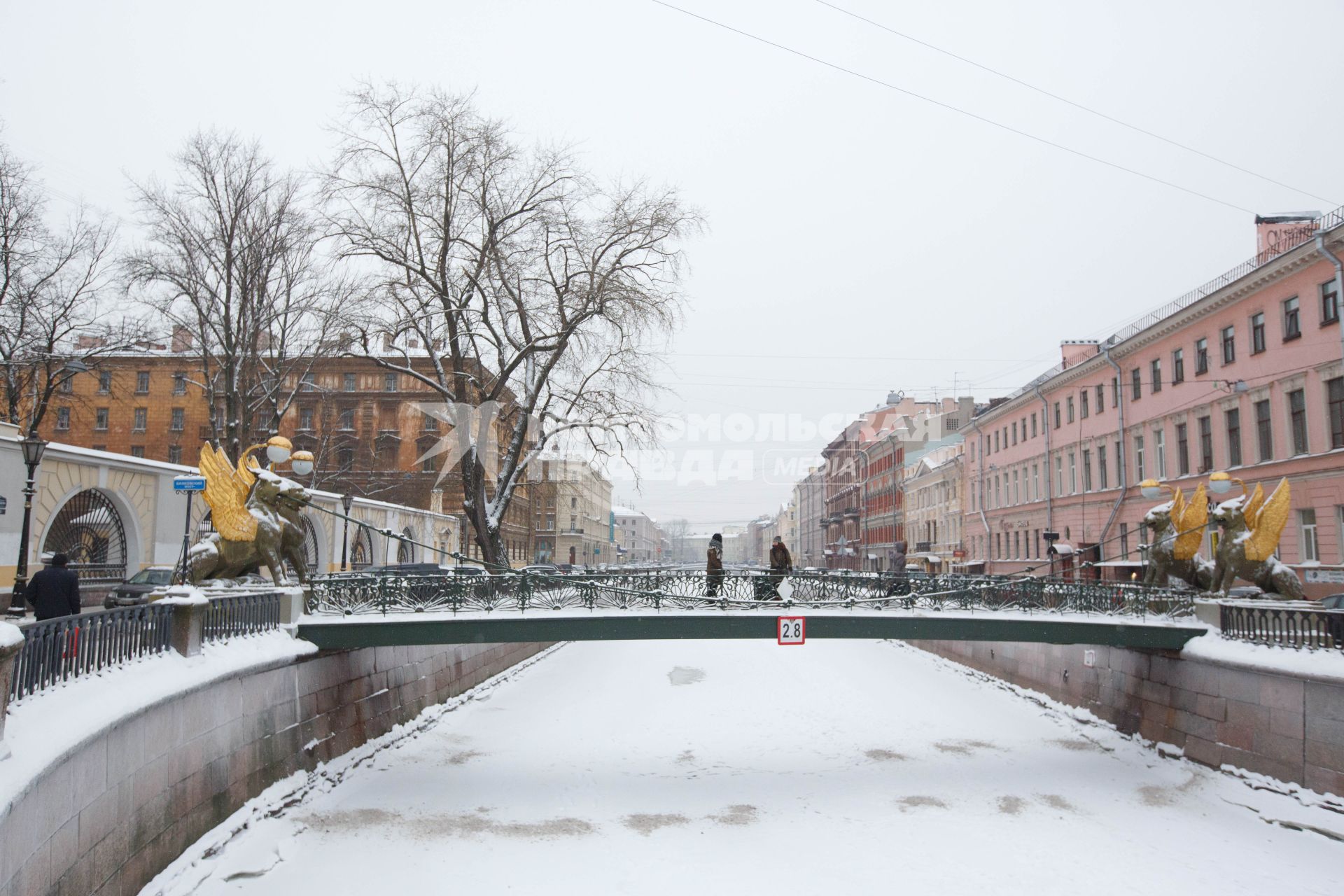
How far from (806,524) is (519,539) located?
66878 millimetres

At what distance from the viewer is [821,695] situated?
27.0 m

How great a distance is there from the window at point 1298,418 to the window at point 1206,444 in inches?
145

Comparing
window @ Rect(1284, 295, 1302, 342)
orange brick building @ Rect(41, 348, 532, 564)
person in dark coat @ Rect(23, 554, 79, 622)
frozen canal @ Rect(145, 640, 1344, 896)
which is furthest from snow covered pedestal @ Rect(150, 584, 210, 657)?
orange brick building @ Rect(41, 348, 532, 564)

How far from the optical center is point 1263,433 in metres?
27.7

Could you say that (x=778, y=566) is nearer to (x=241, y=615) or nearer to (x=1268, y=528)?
(x=1268, y=528)

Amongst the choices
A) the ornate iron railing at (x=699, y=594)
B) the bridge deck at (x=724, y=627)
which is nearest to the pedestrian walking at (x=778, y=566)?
the ornate iron railing at (x=699, y=594)

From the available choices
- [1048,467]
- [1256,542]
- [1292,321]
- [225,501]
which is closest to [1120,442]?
[1048,467]

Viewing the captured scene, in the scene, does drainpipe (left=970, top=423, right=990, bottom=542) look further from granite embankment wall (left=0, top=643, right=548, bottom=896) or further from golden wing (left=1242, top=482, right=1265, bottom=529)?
granite embankment wall (left=0, top=643, right=548, bottom=896)

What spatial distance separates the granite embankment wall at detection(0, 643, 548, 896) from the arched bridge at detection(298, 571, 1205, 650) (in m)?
1.39

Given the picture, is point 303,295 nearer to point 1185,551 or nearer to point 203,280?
point 203,280

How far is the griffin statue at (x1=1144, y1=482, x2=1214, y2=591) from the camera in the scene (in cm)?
1730

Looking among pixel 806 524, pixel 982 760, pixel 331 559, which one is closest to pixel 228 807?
pixel 982 760

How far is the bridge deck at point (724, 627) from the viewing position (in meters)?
15.1

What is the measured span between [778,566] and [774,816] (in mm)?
5613
